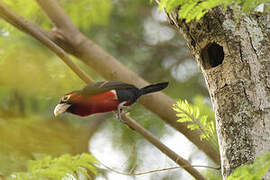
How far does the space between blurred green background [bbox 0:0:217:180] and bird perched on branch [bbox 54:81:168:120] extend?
605mm

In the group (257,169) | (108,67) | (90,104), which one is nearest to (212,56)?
(90,104)

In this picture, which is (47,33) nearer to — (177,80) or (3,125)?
(3,125)

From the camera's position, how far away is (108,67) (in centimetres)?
303

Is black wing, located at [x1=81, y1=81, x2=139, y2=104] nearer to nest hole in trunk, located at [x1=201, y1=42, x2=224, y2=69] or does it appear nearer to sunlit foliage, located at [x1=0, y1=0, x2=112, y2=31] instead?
nest hole in trunk, located at [x1=201, y1=42, x2=224, y2=69]

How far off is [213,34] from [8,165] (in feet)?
5.31

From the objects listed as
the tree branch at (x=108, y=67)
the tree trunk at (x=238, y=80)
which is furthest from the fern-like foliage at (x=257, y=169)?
the tree branch at (x=108, y=67)

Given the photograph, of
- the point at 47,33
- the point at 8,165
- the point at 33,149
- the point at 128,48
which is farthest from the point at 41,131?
the point at 128,48

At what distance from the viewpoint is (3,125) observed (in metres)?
2.99

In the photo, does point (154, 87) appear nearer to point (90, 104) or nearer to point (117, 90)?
point (117, 90)

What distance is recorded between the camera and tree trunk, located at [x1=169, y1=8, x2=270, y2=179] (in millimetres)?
1706

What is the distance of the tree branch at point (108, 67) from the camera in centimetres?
287

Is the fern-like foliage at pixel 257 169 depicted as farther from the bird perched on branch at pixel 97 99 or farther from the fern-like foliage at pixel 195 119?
the bird perched on branch at pixel 97 99

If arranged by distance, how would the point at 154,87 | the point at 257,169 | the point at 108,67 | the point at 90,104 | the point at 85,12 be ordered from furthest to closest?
the point at 85,12 → the point at 108,67 → the point at 154,87 → the point at 90,104 → the point at 257,169

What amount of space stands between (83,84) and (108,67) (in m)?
0.29
